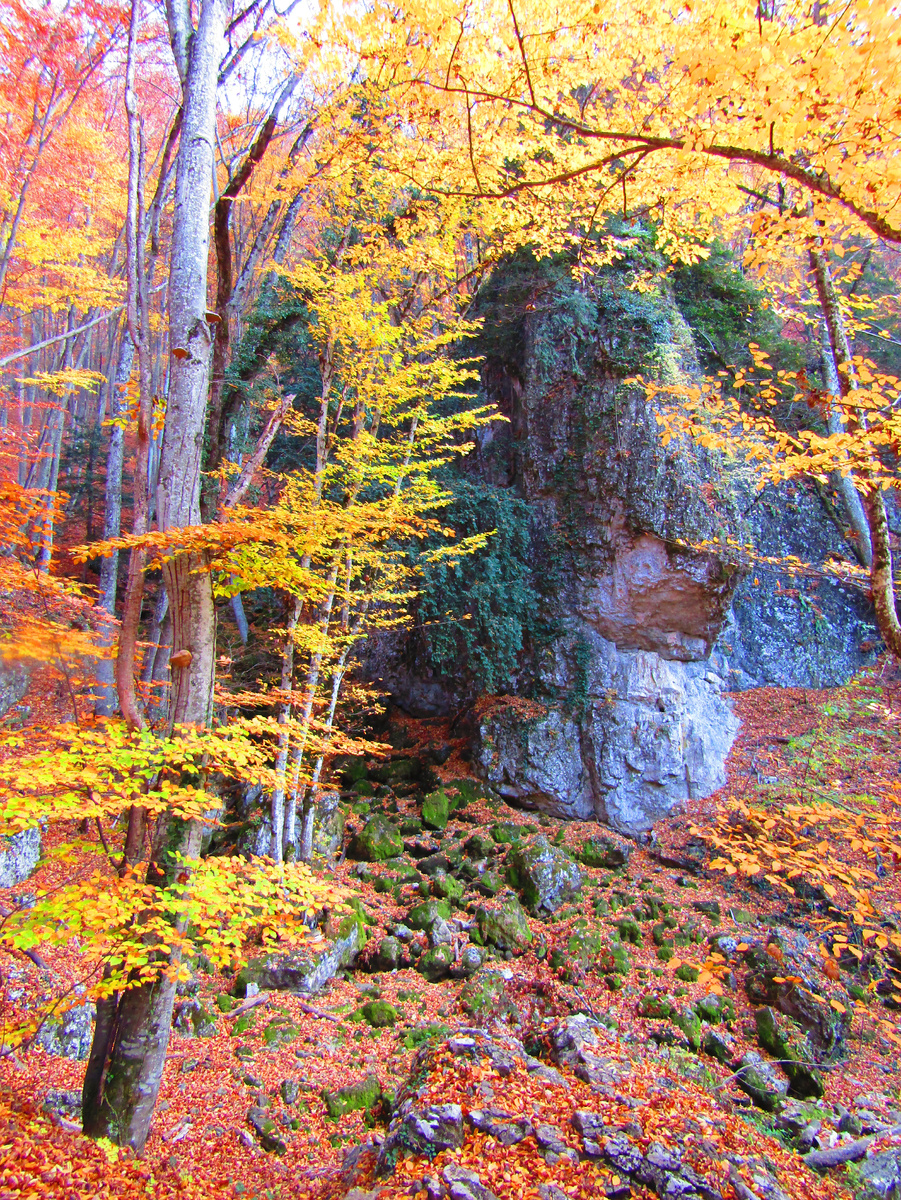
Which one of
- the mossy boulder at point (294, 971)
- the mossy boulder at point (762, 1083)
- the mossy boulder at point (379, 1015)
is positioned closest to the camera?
the mossy boulder at point (762, 1083)

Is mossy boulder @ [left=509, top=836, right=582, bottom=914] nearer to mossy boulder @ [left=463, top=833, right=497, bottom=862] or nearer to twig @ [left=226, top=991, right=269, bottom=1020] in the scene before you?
mossy boulder @ [left=463, top=833, right=497, bottom=862]

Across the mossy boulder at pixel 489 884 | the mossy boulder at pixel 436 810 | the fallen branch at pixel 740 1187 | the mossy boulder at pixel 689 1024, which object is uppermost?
the mossy boulder at pixel 436 810

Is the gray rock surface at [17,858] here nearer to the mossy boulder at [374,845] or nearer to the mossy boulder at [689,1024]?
the mossy boulder at [374,845]

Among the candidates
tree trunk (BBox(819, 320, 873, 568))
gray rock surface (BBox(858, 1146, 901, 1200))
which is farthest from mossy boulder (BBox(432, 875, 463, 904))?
tree trunk (BBox(819, 320, 873, 568))

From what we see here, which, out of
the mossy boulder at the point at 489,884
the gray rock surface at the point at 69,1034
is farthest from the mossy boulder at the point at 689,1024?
the gray rock surface at the point at 69,1034

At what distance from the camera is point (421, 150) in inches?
160

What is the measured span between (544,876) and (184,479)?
6.98 m

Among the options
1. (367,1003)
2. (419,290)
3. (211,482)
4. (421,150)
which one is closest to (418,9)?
(421,150)

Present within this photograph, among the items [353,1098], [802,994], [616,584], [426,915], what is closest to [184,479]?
[353,1098]

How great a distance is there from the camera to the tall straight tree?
9.73 feet

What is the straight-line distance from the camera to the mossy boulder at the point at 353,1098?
167 inches

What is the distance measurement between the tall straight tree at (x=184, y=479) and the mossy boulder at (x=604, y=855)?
6753mm

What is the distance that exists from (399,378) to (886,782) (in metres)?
9.43

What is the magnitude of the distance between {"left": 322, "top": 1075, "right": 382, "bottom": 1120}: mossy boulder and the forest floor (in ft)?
0.27
